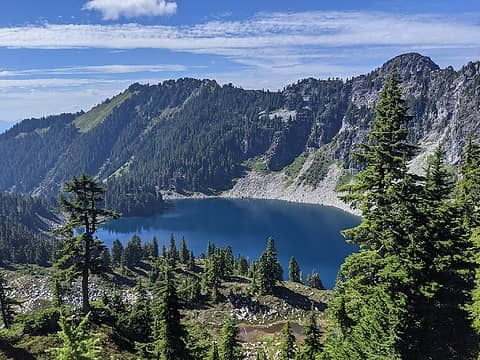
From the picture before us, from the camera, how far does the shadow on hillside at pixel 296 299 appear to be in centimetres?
7829

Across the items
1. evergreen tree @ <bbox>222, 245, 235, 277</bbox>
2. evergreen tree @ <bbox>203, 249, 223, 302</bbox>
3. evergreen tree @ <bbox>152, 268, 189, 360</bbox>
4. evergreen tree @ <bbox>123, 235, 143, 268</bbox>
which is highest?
evergreen tree @ <bbox>152, 268, 189, 360</bbox>

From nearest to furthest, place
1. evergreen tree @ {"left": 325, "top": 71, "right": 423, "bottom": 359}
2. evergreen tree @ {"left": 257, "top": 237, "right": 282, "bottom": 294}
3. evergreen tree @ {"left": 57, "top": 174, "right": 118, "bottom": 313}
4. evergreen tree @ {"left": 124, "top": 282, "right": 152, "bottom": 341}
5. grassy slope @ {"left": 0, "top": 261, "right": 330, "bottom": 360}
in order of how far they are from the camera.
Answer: evergreen tree @ {"left": 325, "top": 71, "right": 423, "bottom": 359} < evergreen tree @ {"left": 57, "top": 174, "right": 118, "bottom": 313} < evergreen tree @ {"left": 124, "top": 282, "right": 152, "bottom": 341} < grassy slope @ {"left": 0, "top": 261, "right": 330, "bottom": 360} < evergreen tree @ {"left": 257, "top": 237, "right": 282, "bottom": 294}

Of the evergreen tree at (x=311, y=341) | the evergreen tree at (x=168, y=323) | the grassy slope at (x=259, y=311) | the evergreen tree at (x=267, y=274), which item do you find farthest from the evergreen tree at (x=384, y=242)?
the evergreen tree at (x=267, y=274)

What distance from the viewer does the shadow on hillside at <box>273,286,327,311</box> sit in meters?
78.3

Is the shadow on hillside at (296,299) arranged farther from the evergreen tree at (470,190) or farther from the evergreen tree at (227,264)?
the evergreen tree at (470,190)

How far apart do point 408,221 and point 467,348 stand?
28.4ft

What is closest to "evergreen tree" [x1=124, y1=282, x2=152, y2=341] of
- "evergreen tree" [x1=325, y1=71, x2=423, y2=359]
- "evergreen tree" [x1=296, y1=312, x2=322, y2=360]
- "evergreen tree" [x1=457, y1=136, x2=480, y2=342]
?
"evergreen tree" [x1=296, y1=312, x2=322, y2=360]

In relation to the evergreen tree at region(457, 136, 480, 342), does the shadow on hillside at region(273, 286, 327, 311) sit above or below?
below

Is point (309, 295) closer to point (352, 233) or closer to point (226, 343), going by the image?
point (226, 343)

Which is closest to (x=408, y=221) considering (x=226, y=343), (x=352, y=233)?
(x=352, y=233)

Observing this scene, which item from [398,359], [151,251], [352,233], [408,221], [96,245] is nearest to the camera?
[398,359]

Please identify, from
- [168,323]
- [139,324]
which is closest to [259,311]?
[139,324]

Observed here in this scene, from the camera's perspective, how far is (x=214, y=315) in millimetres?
74750

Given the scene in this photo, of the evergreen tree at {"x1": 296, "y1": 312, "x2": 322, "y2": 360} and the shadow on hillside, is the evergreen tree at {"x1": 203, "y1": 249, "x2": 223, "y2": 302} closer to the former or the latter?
the shadow on hillside
